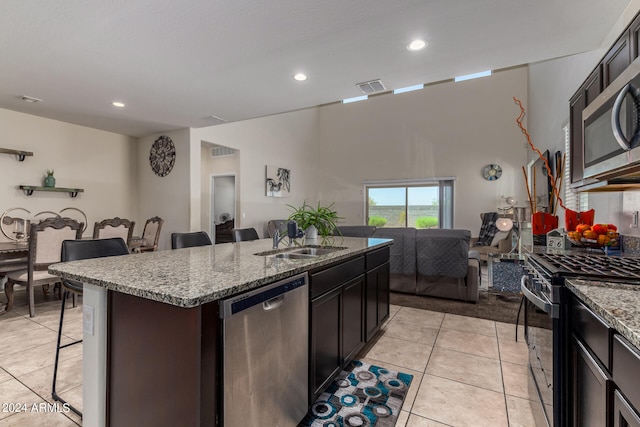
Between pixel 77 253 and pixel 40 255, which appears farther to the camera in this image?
pixel 40 255

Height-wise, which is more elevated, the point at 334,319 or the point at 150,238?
the point at 150,238

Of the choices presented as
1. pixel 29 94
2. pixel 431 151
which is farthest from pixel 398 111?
pixel 29 94

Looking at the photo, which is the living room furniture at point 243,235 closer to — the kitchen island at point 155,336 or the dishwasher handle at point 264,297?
the kitchen island at point 155,336

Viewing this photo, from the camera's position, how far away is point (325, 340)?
1763 millimetres

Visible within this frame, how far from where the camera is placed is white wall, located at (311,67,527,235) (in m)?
7.14

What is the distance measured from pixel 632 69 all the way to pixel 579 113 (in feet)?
3.06

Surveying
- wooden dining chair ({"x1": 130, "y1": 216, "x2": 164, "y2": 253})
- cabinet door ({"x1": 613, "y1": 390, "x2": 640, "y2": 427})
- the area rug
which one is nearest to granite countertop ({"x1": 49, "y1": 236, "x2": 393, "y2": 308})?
the area rug

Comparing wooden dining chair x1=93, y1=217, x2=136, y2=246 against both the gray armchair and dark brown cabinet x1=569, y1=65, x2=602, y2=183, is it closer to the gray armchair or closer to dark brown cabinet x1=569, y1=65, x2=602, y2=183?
the gray armchair

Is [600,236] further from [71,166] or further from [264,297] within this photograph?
[71,166]

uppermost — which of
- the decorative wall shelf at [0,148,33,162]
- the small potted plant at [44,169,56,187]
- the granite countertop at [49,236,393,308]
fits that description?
the decorative wall shelf at [0,148,33,162]

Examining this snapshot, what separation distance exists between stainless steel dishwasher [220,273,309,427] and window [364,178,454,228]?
278 inches

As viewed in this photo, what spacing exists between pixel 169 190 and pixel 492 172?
696 cm

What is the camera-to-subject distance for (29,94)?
11.3 feet

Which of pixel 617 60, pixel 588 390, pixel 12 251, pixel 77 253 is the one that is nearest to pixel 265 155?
pixel 12 251
